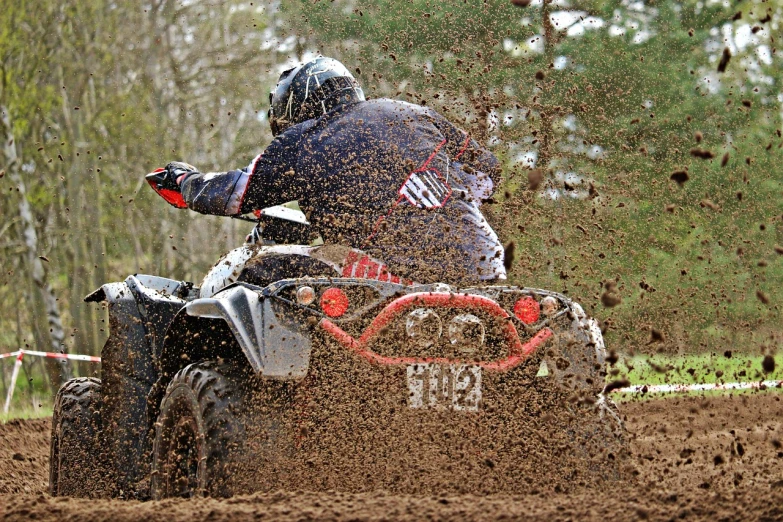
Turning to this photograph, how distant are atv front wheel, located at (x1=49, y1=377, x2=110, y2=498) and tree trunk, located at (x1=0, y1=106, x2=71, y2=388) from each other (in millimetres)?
12691

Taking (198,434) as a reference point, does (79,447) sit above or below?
below

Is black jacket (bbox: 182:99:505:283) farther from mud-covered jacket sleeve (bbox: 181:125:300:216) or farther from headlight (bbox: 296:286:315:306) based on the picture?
headlight (bbox: 296:286:315:306)

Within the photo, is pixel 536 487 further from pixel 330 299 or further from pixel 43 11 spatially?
pixel 43 11

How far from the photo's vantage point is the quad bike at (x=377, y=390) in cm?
420

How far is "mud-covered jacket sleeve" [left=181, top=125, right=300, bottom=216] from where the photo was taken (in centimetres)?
507

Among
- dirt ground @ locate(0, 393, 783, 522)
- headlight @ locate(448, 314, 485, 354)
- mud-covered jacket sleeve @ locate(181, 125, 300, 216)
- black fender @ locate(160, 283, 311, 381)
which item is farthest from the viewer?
mud-covered jacket sleeve @ locate(181, 125, 300, 216)

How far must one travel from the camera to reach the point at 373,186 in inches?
194

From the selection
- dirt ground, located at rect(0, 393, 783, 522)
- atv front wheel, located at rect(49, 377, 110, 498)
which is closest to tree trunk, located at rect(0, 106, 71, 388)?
atv front wheel, located at rect(49, 377, 110, 498)

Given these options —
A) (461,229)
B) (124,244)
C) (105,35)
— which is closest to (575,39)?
(105,35)

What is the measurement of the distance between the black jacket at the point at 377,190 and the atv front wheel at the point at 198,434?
0.91 meters

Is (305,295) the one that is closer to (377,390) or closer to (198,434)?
(377,390)

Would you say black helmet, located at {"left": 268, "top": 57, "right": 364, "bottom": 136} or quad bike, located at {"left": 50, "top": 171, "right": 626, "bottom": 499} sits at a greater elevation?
black helmet, located at {"left": 268, "top": 57, "right": 364, "bottom": 136}

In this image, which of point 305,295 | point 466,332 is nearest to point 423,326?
point 466,332

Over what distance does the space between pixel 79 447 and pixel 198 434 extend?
5.08 ft
